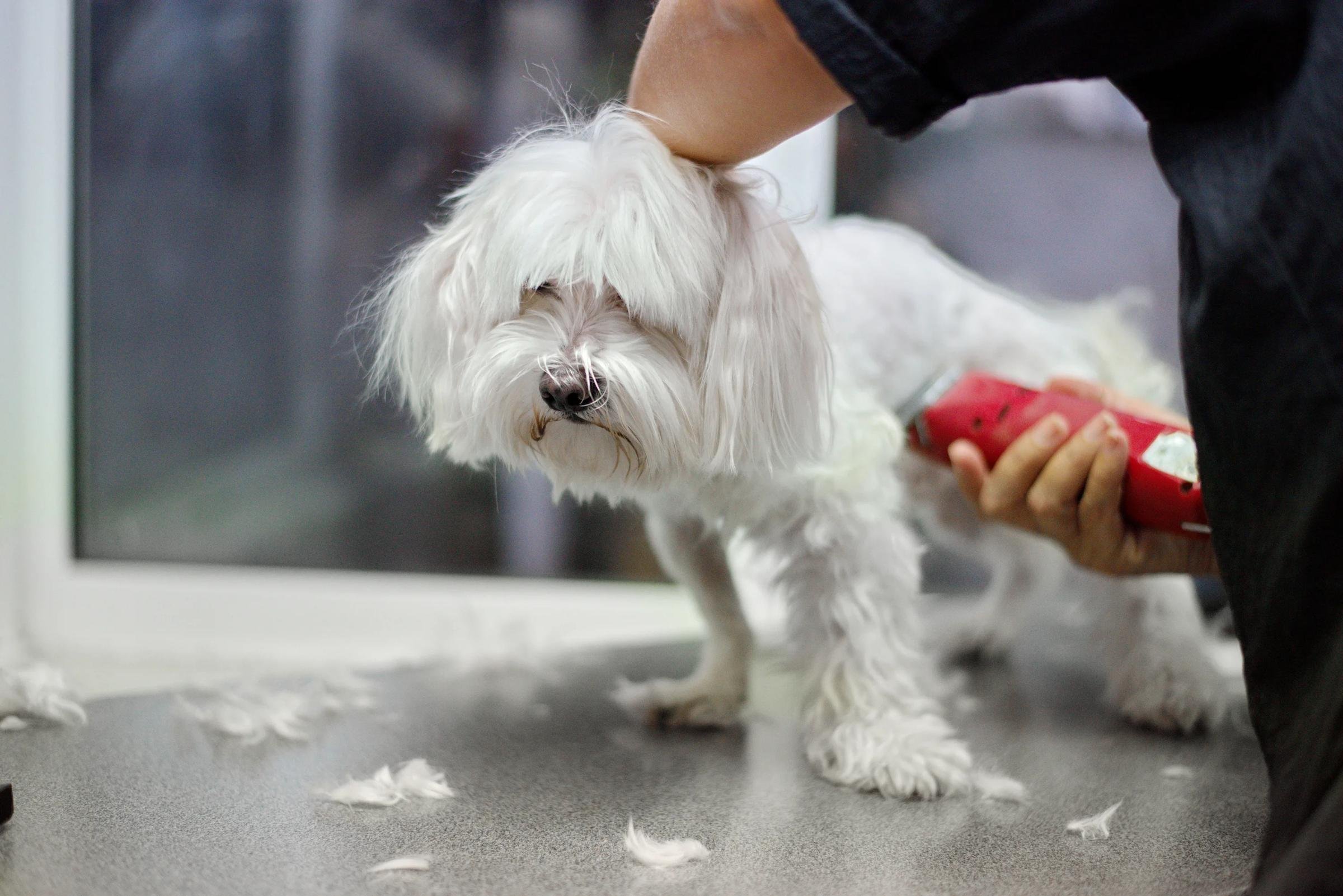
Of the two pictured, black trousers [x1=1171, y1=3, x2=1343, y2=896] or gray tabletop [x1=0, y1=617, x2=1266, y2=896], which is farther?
gray tabletop [x1=0, y1=617, x2=1266, y2=896]

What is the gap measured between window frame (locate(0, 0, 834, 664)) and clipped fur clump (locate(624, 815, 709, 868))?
61cm

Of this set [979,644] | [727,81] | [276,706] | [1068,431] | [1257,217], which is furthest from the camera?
[979,644]

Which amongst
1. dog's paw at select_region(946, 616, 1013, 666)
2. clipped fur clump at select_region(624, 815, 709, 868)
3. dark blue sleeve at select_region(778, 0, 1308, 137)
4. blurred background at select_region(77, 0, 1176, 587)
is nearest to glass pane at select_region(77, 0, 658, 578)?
blurred background at select_region(77, 0, 1176, 587)

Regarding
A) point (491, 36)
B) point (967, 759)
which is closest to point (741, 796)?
point (967, 759)

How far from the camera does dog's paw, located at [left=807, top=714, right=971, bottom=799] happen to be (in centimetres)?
84

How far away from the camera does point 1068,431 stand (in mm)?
894

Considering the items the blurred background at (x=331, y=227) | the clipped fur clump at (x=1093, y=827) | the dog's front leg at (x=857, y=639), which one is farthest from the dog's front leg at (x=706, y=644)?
the blurred background at (x=331, y=227)

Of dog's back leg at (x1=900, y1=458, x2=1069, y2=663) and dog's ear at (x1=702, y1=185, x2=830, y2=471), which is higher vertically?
dog's ear at (x1=702, y1=185, x2=830, y2=471)

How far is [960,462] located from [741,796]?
32cm

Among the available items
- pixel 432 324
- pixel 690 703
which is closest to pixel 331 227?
pixel 432 324

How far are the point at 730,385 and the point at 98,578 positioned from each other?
1073 mm

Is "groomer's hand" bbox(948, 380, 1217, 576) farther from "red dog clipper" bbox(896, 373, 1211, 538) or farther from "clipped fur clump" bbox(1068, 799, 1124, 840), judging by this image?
"clipped fur clump" bbox(1068, 799, 1124, 840)

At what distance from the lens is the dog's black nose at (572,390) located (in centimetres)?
73

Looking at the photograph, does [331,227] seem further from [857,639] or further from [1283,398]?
[1283,398]
